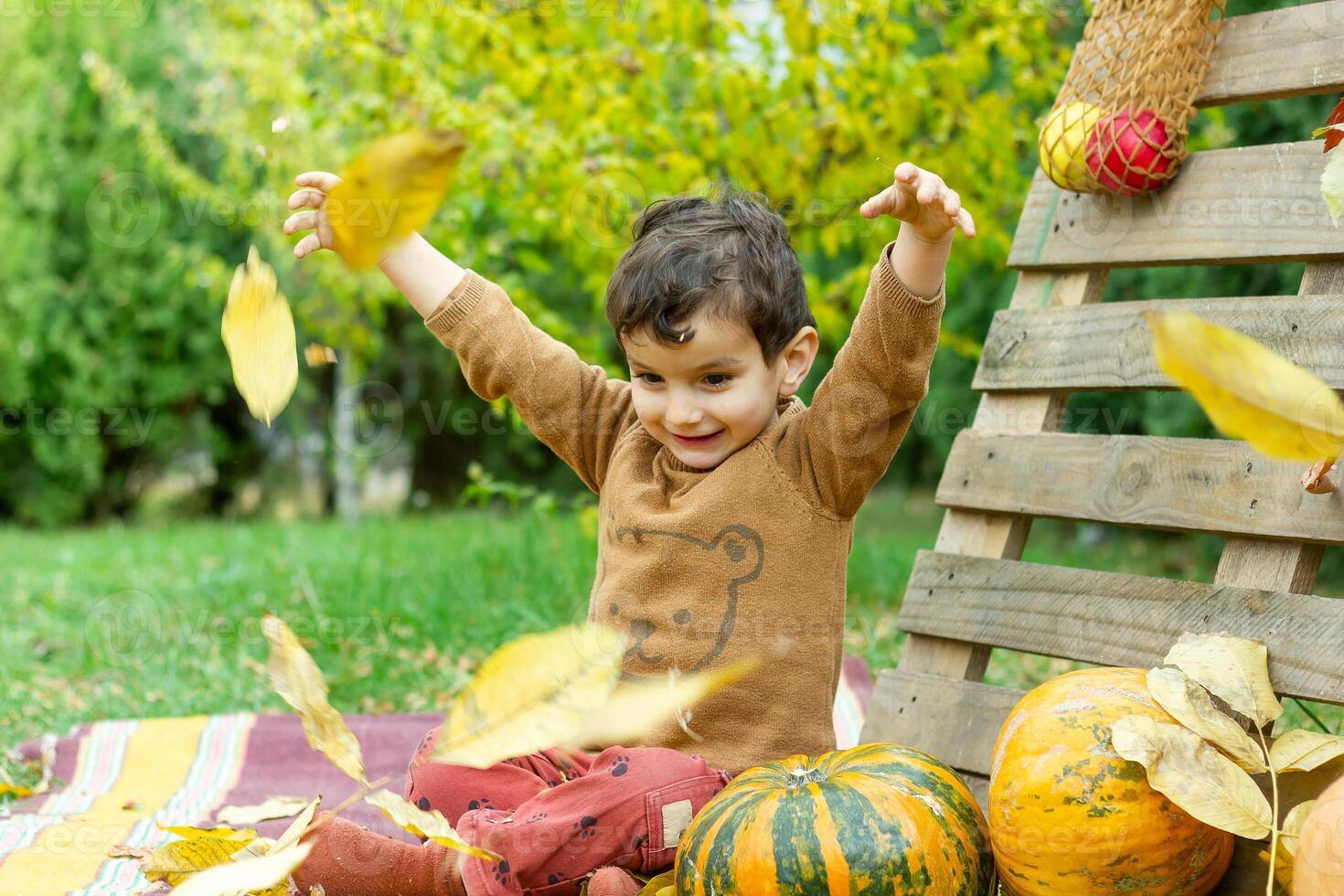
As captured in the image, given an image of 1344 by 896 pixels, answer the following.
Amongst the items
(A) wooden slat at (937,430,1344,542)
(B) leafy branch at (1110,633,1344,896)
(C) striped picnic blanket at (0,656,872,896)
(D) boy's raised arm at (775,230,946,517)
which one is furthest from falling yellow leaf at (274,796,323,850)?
(A) wooden slat at (937,430,1344,542)

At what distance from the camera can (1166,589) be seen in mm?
1678

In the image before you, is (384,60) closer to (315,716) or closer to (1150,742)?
(315,716)

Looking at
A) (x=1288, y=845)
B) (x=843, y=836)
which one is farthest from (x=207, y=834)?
(x=1288, y=845)

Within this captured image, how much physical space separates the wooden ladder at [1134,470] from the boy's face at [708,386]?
37 centimetres

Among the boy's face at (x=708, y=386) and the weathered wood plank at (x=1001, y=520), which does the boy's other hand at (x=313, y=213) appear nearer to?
the boy's face at (x=708, y=386)

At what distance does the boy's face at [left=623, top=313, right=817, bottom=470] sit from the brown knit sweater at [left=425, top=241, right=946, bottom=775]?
0.12 feet

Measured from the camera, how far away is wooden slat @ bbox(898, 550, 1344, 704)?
1497mm

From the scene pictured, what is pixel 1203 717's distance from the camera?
1.37m

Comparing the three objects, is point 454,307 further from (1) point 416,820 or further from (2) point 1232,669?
(2) point 1232,669

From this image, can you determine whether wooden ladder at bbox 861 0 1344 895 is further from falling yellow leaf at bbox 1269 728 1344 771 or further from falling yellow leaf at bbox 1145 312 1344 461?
falling yellow leaf at bbox 1145 312 1344 461

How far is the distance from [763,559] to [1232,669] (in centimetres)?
62

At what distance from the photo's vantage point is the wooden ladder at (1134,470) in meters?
1.57

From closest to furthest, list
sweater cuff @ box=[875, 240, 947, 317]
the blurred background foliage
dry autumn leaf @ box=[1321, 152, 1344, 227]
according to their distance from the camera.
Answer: dry autumn leaf @ box=[1321, 152, 1344, 227] → sweater cuff @ box=[875, 240, 947, 317] → the blurred background foliage

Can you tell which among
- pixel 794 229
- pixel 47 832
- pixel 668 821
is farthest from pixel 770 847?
pixel 794 229
